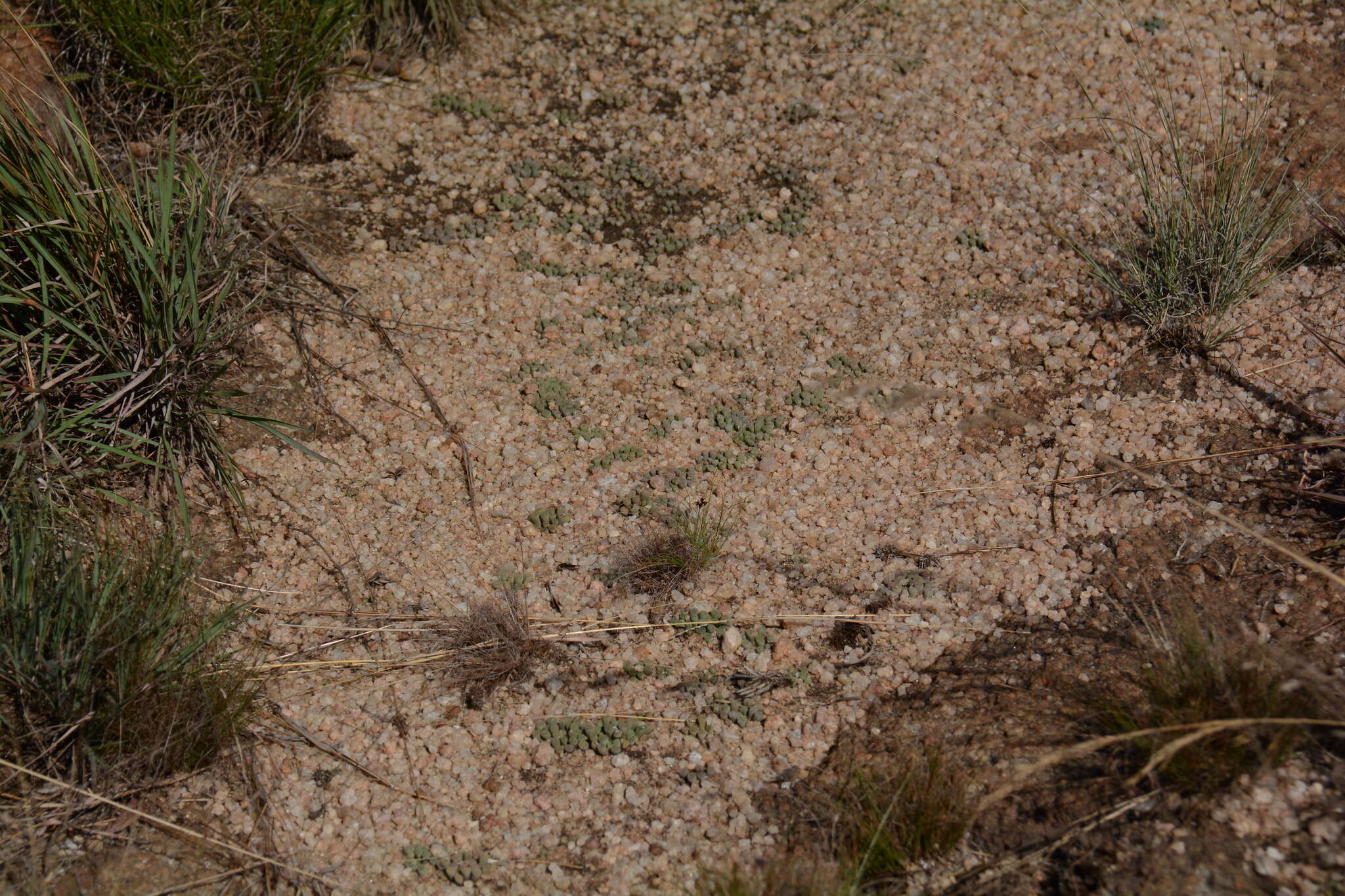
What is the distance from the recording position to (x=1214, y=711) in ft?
6.55

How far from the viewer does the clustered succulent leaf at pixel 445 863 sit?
6.99 feet

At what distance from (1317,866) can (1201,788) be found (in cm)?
21

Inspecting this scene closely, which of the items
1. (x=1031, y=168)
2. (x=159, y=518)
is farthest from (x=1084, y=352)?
(x=159, y=518)

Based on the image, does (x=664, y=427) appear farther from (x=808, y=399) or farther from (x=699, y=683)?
(x=699, y=683)

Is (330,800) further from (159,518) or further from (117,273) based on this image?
(117,273)

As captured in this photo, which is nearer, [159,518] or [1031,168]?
[159,518]

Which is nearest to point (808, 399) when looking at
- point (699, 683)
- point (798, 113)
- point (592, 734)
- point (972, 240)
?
point (972, 240)

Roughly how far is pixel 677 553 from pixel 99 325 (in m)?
1.55

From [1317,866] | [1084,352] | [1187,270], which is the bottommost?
[1317,866]

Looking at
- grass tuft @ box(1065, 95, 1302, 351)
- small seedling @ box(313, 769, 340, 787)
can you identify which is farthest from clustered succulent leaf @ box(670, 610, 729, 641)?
grass tuft @ box(1065, 95, 1302, 351)

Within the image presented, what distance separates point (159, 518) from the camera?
8.99 feet

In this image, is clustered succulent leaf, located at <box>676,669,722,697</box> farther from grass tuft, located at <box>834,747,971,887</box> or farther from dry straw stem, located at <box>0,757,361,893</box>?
dry straw stem, located at <box>0,757,361,893</box>

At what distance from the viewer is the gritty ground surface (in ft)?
7.70

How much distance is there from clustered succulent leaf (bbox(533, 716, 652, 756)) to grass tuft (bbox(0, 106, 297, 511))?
1072 millimetres
